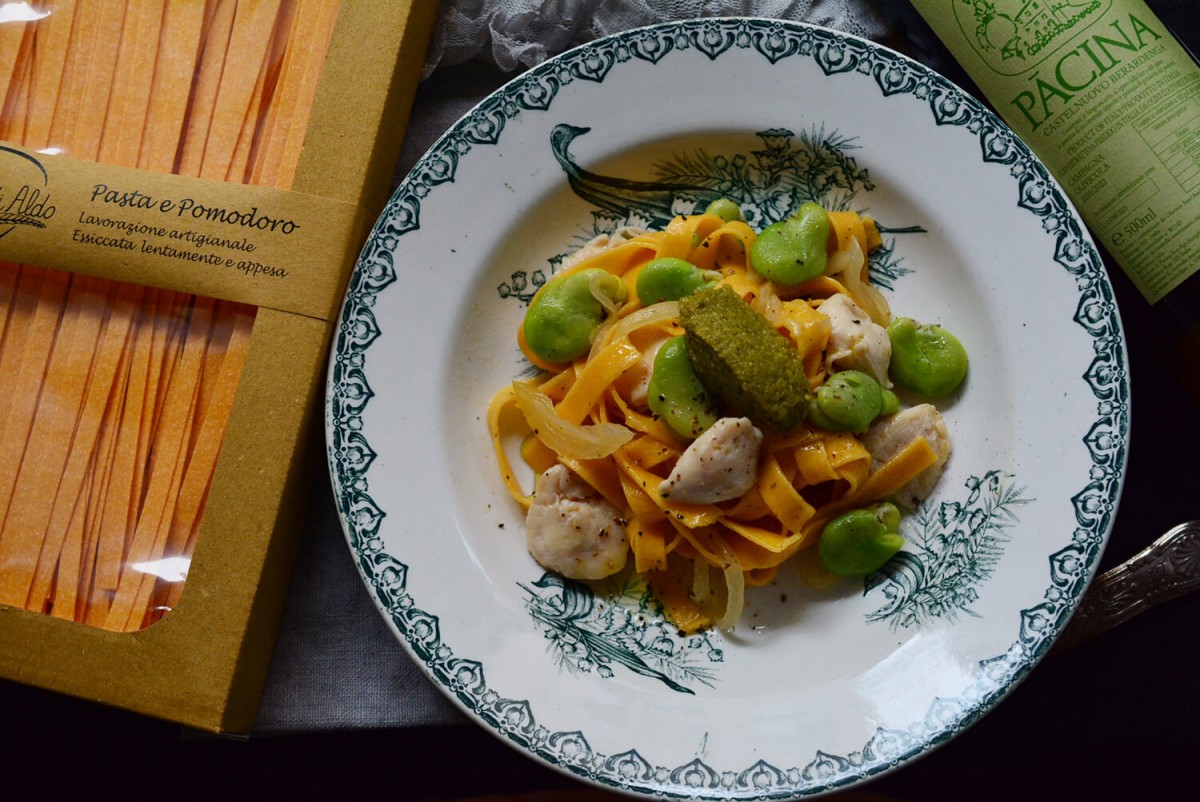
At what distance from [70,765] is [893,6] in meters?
4.19

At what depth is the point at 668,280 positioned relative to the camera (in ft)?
9.20

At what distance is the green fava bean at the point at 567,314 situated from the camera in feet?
9.32

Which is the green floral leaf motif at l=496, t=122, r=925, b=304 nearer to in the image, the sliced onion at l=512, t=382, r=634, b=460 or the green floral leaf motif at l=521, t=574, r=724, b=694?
the sliced onion at l=512, t=382, r=634, b=460

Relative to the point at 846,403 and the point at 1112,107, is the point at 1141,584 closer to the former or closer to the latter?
the point at 846,403

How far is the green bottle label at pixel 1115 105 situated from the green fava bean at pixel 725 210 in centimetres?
88

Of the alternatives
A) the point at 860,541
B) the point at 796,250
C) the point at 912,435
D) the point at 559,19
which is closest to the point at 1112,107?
the point at 796,250

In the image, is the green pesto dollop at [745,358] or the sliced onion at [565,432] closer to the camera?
the green pesto dollop at [745,358]

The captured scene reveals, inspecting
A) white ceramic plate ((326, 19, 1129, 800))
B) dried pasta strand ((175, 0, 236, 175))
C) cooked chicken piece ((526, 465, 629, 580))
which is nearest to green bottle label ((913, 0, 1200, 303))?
white ceramic plate ((326, 19, 1129, 800))

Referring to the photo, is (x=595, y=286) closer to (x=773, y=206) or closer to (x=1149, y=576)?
(x=773, y=206)

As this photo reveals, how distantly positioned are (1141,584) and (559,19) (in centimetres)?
286

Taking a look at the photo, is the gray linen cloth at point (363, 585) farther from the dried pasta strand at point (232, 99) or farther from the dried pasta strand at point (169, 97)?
the dried pasta strand at point (169, 97)

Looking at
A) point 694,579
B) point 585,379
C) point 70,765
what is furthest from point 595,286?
point 70,765

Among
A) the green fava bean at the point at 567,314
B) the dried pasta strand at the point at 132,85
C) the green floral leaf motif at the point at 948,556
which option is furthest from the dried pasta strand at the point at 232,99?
the green floral leaf motif at the point at 948,556

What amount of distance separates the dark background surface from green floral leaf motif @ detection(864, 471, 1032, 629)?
653 mm
